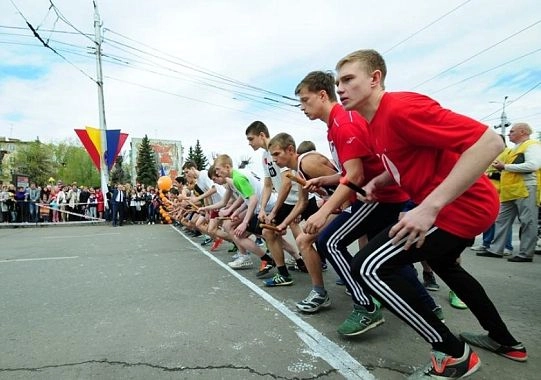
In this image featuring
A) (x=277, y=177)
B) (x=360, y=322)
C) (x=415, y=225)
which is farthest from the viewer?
(x=277, y=177)

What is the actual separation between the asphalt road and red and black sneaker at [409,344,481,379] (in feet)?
0.44

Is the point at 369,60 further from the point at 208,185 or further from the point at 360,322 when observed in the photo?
the point at 208,185

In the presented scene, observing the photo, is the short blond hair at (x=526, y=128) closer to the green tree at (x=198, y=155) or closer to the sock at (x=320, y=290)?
the sock at (x=320, y=290)

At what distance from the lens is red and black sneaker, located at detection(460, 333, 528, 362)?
7.51 feet

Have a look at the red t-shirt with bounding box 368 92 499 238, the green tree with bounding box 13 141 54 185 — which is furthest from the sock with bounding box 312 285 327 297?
the green tree with bounding box 13 141 54 185

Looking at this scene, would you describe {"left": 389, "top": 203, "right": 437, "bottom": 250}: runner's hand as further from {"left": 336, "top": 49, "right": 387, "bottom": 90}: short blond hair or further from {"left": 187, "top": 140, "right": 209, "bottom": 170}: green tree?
{"left": 187, "top": 140, "right": 209, "bottom": 170}: green tree

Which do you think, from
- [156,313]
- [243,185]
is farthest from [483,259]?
[156,313]

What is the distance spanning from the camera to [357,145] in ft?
8.89

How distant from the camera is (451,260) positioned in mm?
2320

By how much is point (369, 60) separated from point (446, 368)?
1.82m

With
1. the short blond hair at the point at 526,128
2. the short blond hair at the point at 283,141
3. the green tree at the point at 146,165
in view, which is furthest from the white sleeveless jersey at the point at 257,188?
the green tree at the point at 146,165

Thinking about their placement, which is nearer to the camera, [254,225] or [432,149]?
[432,149]

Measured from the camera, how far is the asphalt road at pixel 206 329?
2262 mm

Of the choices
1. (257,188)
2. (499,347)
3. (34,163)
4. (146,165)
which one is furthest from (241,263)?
(34,163)
